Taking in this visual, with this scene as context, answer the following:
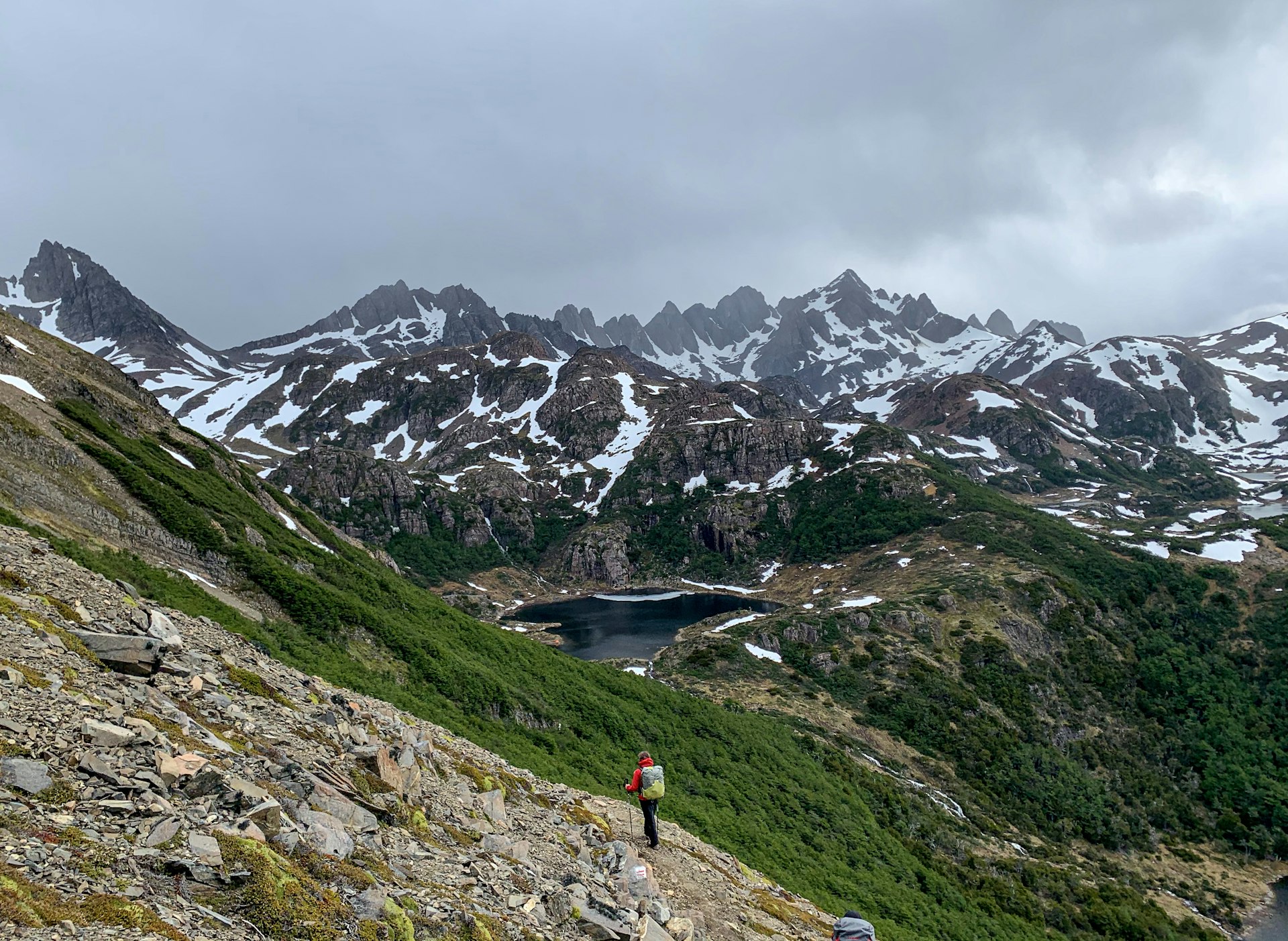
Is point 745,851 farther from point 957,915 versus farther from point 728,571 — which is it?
point 728,571

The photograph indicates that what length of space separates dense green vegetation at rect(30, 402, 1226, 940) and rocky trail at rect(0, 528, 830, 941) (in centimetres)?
676

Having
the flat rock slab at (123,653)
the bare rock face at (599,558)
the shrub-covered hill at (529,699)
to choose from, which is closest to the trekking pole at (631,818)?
the shrub-covered hill at (529,699)

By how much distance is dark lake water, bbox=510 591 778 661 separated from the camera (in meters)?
101

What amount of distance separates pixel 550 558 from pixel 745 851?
14555cm

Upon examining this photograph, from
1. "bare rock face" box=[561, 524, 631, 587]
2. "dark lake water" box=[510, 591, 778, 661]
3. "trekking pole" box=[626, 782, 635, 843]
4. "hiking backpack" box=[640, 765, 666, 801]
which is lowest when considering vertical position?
"dark lake water" box=[510, 591, 778, 661]

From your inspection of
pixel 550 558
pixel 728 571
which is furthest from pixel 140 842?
pixel 550 558

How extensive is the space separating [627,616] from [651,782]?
111 metres

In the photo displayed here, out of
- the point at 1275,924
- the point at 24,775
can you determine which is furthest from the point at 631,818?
the point at 1275,924

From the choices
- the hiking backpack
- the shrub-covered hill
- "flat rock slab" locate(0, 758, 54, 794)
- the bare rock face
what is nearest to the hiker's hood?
the hiking backpack

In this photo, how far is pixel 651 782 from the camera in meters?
16.3

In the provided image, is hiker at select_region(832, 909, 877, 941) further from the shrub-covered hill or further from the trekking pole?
the shrub-covered hill

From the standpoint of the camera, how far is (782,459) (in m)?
182

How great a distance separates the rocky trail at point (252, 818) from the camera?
744 centimetres

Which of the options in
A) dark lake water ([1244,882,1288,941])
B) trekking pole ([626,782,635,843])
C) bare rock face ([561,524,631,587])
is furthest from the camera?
bare rock face ([561,524,631,587])
